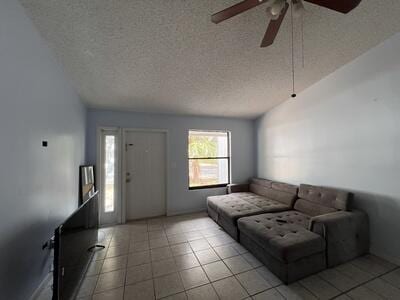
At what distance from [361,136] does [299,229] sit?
5.28 ft

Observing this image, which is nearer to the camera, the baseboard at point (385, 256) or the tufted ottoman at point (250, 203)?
the baseboard at point (385, 256)

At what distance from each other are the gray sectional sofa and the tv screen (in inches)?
93.7

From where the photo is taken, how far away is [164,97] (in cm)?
307

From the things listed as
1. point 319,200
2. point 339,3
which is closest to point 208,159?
point 319,200

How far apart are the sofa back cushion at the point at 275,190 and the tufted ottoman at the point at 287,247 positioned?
831 millimetres

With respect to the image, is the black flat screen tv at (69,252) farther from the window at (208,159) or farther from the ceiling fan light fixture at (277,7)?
the window at (208,159)

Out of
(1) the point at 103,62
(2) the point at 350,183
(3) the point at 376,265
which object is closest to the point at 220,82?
(1) the point at 103,62

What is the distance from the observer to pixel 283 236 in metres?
1.98

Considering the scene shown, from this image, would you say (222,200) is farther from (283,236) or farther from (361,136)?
(361,136)

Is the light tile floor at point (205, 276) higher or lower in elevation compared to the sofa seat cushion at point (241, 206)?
lower

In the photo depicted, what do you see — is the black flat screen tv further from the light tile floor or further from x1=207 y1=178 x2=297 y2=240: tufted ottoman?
x1=207 y1=178 x2=297 y2=240: tufted ottoman

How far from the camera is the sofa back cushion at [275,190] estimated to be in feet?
10.3

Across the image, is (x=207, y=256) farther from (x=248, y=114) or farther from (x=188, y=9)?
(x=248, y=114)

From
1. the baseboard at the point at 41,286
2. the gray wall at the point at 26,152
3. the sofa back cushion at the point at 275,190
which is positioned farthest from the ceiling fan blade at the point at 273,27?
the baseboard at the point at 41,286
